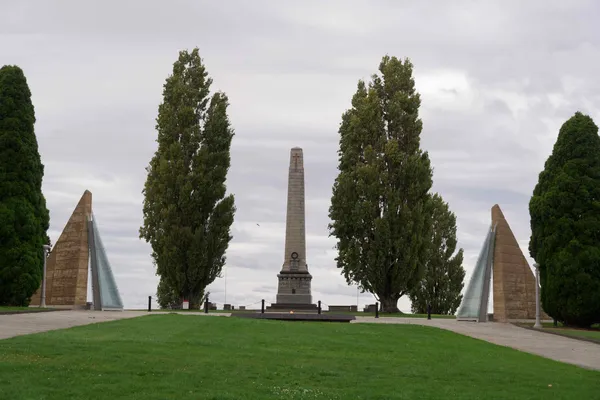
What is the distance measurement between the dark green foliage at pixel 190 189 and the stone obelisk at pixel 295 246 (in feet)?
15.4

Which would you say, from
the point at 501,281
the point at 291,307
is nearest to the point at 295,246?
the point at 291,307

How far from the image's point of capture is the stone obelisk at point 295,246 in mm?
47438

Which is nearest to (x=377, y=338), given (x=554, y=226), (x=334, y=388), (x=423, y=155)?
(x=334, y=388)

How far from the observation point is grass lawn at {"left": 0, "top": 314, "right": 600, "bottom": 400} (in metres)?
12.1

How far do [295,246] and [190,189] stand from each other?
8232 mm

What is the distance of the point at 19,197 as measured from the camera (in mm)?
34844

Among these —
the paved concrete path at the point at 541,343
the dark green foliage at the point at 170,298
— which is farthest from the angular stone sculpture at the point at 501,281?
the dark green foliage at the point at 170,298

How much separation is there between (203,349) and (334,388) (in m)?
5.20

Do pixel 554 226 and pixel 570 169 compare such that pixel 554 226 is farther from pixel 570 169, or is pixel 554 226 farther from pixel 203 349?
pixel 203 349

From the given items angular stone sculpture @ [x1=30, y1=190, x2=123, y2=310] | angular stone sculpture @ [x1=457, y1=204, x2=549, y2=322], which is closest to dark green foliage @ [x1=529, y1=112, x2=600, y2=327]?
angular stone sculpture @ [x1=457, y1=204, x2=549, y2=322]

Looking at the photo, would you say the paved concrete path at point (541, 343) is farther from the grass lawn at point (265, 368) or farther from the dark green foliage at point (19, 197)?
the dark green foliage at point (19, 197)

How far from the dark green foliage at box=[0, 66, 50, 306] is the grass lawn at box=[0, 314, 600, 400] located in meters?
14.0

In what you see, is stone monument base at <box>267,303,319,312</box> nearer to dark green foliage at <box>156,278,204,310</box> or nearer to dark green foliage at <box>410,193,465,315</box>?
dark green foliage at <box>156,278,204,310</box>

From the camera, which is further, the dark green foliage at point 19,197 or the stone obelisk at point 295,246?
the stone obelisk at point 295,246
